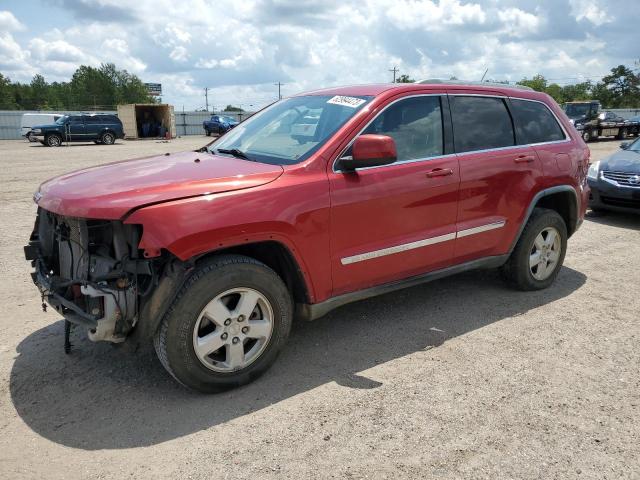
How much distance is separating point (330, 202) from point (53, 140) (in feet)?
96.2

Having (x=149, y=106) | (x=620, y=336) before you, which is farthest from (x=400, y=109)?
(x=149, y=106)

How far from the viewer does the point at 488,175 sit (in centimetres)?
437

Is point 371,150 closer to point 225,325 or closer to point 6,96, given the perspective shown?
point 225,325

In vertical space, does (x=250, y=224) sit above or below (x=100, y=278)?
above

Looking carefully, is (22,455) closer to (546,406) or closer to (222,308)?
(222,308)

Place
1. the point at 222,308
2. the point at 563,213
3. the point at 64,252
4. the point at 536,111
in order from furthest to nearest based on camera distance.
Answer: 1. the point at 563,213
2. the point at 536,111
3. the point at 64,252
4. the point at 222,308

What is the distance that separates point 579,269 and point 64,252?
5.12 m

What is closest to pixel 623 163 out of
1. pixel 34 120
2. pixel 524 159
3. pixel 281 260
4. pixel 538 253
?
pixel 538 253

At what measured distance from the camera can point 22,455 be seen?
2727 millimetres

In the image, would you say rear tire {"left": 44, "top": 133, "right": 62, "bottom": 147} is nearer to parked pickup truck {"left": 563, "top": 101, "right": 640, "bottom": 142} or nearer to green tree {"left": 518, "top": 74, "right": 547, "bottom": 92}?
parked pickup truck {"left": 563, "top": 101, "right": 640, "bottom": 142}

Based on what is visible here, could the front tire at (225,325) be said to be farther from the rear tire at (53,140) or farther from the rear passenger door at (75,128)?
the rear passenger door at (75,128)

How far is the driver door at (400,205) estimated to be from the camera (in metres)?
3.58

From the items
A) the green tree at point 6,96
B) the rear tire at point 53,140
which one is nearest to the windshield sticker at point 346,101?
the rear tire at point 53,140

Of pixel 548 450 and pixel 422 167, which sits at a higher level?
pixel 422 167
